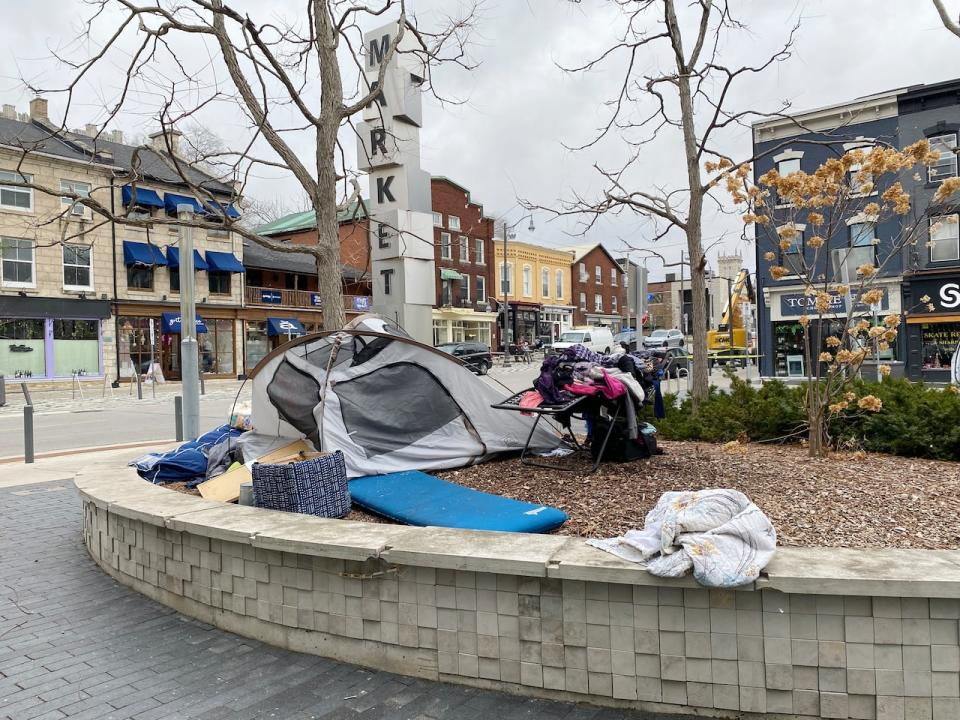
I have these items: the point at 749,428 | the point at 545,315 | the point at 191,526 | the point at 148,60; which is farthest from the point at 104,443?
the point at 545,315

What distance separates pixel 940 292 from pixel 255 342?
3310cm

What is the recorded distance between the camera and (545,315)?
6134cm

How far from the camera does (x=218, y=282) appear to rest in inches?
1463

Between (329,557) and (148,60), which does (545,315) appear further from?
(329,557)

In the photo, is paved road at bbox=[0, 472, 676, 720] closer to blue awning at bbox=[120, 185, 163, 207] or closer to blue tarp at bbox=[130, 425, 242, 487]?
blue tarp at bbox=[130, 425, 242, 487]

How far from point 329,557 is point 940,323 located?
29.0 metres

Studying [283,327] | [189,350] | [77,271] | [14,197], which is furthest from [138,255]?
Answer: [189,350]

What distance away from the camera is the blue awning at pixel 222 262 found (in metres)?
35.7

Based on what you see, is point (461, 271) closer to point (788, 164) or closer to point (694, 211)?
point (788, 164)

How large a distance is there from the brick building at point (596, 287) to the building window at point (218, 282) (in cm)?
3591

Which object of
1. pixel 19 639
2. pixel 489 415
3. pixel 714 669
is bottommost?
pixel 19 639

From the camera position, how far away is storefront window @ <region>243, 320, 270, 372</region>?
1531 inches

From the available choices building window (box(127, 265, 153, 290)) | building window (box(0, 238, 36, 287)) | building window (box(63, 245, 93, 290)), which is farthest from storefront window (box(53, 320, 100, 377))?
building window (box(127, 265, 153, 290))

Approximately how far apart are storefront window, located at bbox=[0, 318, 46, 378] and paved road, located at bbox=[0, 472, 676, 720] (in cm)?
2940
